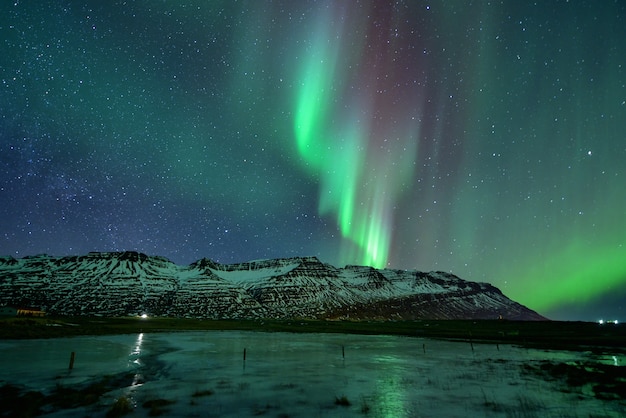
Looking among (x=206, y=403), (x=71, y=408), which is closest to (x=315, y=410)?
(x=206, y=403)

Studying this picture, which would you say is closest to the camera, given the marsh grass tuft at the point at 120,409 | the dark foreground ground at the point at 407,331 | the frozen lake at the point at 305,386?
the marsh grass tuft at the point at 120,409

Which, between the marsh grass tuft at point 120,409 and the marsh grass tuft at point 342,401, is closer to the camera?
the marsh grass tuft at point 120,409

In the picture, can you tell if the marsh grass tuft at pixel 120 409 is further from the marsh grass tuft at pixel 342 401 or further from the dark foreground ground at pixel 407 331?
the dark foreground ground at pixel 407 331

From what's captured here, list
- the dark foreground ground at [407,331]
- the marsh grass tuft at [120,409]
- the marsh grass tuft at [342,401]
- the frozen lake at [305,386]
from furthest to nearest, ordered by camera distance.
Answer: the dark foreground ground at [407,331] → the marsh grass tuft at [342,401] → the frozen lake at [305,386] → the marsh grass tuft at [120,409]

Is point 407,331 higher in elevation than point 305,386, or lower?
higher

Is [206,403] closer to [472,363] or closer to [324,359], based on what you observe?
[324,359]

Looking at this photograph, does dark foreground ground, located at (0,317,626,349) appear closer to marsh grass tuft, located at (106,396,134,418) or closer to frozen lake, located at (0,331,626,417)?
frozen lake, located at (0,331,626,417)

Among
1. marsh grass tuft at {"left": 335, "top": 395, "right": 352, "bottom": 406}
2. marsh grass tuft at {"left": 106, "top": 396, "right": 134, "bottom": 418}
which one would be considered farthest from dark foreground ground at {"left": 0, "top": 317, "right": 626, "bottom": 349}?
marsh grass tuft at {"left": 335, "top": 395, "right": 352, "bottom": 406}

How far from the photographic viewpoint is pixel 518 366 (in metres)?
42.6

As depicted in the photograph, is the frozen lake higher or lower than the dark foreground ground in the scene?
lower

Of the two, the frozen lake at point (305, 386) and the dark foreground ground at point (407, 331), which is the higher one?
the dark foreground ground at point (407, 331)

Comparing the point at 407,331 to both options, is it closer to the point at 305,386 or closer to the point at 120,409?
the point at 305,386

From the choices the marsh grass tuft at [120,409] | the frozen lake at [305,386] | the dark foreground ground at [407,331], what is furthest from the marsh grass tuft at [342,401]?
the dark foreground ground at [407,331]

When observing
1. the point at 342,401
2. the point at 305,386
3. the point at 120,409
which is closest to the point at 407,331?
the point at 305,386
